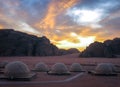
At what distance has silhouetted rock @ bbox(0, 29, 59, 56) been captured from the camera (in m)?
104

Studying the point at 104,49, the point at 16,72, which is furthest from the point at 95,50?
the point at 16,72

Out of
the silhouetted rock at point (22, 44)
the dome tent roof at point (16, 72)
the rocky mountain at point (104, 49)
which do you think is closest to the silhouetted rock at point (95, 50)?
the rocky mountain at point (104, 49)

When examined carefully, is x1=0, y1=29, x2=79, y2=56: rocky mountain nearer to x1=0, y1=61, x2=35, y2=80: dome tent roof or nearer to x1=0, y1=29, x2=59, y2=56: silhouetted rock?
x1=0, y1=29, x2=59, y2=56: silhouetted rock

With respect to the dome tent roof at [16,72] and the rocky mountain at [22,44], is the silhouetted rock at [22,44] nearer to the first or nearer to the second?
the rocky mountain at [22,44]

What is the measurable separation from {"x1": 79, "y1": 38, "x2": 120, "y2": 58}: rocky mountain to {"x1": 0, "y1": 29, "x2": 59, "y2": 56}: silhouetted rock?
62.1 feet

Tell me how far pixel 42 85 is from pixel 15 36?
3397 inches

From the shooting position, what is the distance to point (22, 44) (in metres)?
105

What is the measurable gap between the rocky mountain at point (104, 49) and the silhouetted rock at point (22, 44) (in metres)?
18.9

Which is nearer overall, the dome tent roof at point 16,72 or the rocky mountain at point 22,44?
the dome tent roof at point 16,72

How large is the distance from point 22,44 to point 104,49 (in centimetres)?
3274

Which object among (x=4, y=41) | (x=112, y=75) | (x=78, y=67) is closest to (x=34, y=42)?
(x=4, y=41)

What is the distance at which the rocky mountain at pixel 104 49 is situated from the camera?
99.1 m

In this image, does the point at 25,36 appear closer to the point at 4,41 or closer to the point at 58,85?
the point at 4,41

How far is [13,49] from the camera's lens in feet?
343
